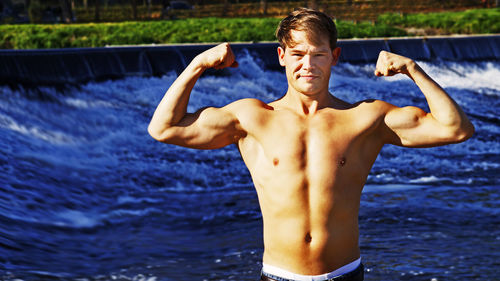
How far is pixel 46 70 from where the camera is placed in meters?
14.4

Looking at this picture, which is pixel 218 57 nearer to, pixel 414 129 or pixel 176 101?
pixel 176 101

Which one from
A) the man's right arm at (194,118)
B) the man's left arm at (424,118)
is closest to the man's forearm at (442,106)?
the man's left arm at (424,118)

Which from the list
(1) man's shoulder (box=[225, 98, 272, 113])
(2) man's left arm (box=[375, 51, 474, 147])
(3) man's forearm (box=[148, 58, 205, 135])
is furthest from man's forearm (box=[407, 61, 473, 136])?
(3) man's forearm (box=[148, 58, 205, 135])

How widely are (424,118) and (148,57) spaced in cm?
1375

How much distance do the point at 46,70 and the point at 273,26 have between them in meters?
10.3

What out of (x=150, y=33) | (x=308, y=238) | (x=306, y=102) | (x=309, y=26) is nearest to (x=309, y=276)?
(x=308, y=238)

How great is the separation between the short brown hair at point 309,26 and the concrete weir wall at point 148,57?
11.9m

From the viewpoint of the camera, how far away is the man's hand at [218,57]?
8.16 feet

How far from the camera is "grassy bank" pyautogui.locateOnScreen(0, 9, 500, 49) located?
70.2ft

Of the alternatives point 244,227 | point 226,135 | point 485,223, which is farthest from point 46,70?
point 226,135

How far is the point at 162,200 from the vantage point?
30.8ft

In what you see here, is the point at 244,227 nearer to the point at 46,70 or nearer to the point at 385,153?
the point at 385,153

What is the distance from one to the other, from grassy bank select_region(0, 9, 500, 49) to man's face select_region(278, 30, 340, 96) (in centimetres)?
1871

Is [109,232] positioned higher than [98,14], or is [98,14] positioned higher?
[98,14]
